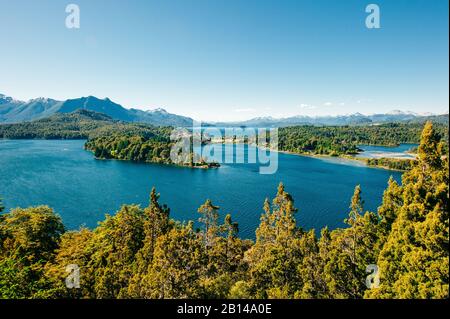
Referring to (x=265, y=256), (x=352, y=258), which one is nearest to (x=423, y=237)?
(x=352, y=258)

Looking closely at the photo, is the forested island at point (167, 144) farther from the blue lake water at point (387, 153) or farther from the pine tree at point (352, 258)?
the pine tree at point (352, 258)

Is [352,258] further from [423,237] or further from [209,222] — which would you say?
[209,222]

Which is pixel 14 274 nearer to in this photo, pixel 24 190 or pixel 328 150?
pixel 24 190

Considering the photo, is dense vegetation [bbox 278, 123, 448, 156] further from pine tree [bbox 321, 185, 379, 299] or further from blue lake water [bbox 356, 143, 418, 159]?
pine tree [bbox 321, 185, 379, 299]

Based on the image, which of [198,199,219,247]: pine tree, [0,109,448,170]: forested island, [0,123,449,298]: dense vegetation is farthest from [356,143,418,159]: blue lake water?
[0,123,449,298]: dense vegetation

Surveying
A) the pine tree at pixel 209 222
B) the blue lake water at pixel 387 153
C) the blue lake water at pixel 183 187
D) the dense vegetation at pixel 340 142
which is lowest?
the blue lake water at pixel 183 187

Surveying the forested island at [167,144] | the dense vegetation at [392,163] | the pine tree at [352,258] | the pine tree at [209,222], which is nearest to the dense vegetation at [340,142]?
the forested island at [167,144]
